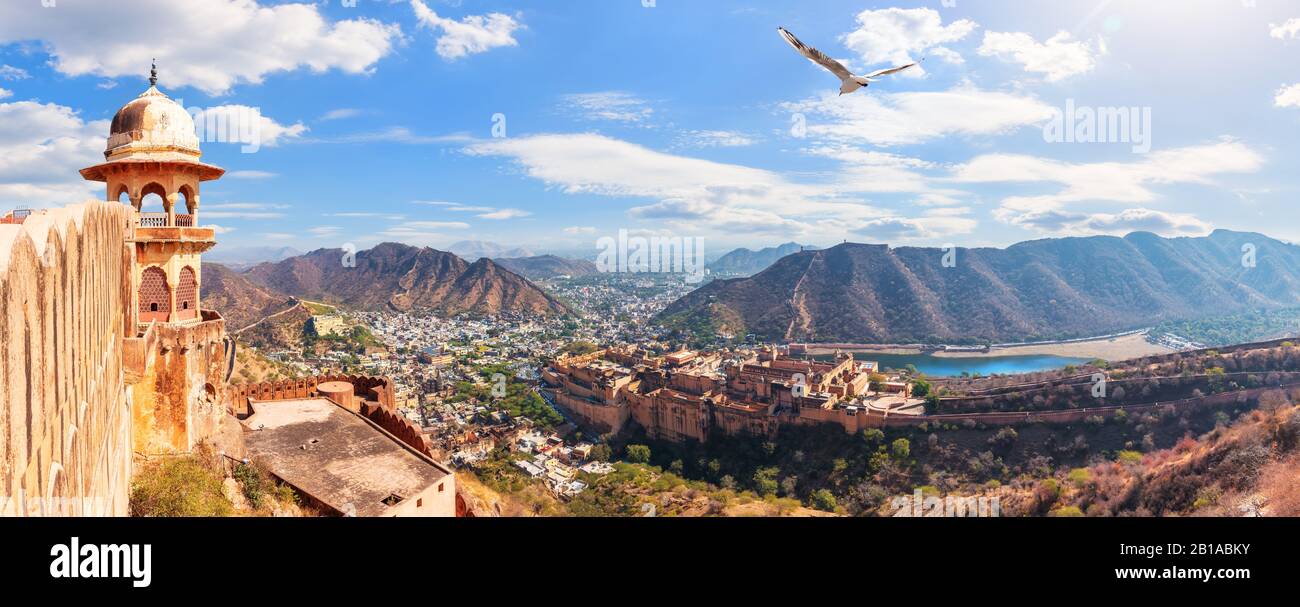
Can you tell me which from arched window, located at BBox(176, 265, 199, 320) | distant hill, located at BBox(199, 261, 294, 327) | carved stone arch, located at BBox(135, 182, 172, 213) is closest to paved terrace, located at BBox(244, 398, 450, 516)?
arched window, located at BBox(176, 265, 199, 320)

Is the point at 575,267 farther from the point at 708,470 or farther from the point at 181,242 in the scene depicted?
the point at 181,242

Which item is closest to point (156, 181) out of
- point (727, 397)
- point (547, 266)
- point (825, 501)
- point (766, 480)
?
point (825, 501)

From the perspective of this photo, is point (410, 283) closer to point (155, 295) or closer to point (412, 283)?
point (412, 283)

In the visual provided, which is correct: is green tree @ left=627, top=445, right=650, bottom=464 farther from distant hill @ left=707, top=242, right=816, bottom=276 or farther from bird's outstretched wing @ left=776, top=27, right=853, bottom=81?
distant hill @ left=707, top=242, right=816, bottom=276

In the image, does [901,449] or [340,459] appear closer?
[340,459]
